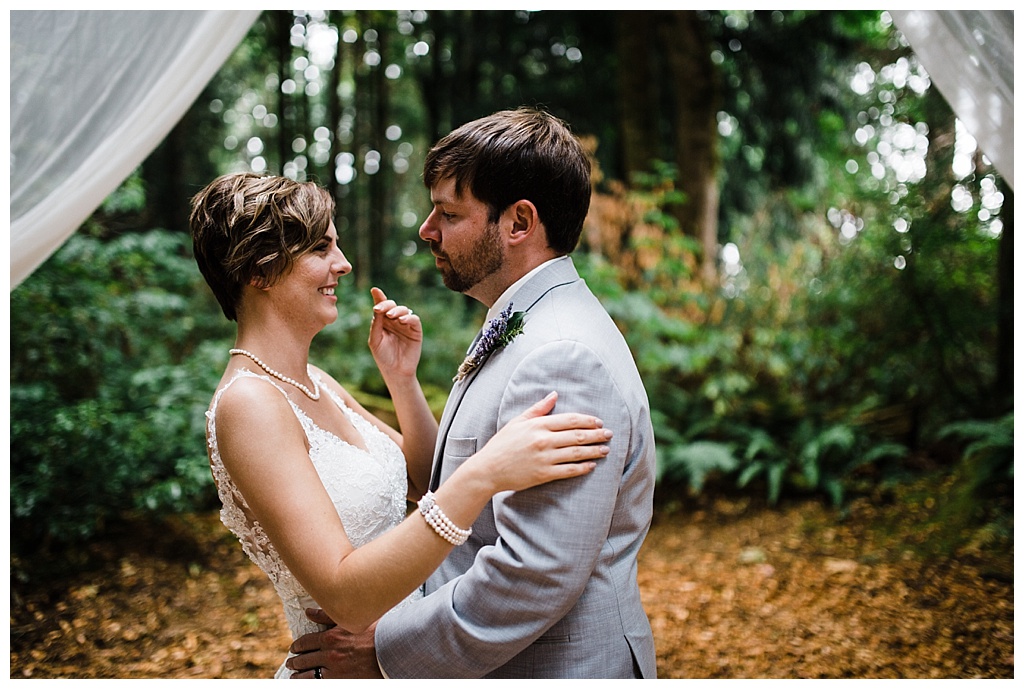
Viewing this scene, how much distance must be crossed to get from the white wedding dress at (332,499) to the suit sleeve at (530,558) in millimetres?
385

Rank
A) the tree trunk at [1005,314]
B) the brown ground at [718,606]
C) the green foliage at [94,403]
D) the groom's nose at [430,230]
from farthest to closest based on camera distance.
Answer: the tree trunk at [1005,314] → the green foliage at [94,403] → the brown ground at [718,606] → the groom's nose at [430,230]

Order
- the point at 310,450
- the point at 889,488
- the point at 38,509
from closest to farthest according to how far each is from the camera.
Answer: the point at 310,450, the point at 38,509, the point at 889,488

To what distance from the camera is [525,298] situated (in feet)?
5.74

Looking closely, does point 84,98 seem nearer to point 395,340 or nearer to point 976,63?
point 395,340

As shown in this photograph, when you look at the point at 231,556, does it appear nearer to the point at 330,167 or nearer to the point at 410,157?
the point at 330,167

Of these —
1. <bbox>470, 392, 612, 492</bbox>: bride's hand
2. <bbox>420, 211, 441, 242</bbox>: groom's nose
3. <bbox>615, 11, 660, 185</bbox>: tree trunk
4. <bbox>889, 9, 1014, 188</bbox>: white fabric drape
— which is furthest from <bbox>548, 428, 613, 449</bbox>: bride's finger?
<bbox>615, 11, 660, 185</bbox>: tree trunk

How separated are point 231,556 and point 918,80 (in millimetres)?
6300

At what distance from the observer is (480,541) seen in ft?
5.63

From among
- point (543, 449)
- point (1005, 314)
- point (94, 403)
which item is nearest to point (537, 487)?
point (543, 449)

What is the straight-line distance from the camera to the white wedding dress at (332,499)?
1.86 m

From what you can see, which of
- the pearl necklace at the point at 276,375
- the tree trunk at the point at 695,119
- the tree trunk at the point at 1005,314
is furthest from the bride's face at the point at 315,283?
the tree trunk at the point at 695,119

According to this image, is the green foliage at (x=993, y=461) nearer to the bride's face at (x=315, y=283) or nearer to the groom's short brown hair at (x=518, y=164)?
the groom's short brown hair at (x=518, y=164)

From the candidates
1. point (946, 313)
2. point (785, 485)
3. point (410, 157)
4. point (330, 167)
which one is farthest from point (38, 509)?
point (410, 157)

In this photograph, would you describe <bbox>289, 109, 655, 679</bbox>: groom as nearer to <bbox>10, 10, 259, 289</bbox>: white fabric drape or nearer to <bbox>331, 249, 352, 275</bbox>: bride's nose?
<bbox>331, 249, 352, 275</bbox>: bride's nose
